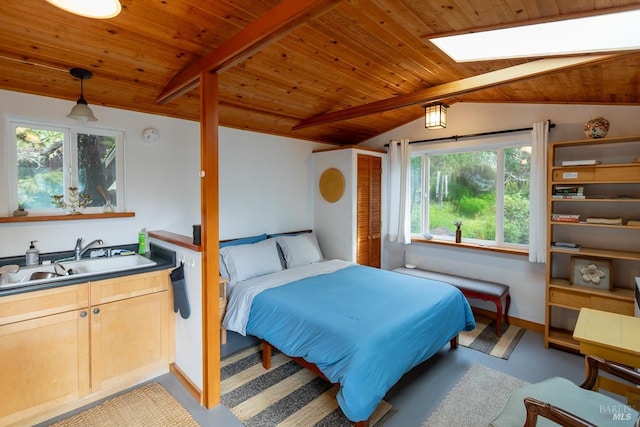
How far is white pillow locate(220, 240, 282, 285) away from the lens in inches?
123

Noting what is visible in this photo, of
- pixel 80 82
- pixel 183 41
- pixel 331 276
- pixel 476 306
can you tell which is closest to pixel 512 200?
pixel 476 306

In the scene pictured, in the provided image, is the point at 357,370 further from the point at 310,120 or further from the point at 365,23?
the point at 310,120

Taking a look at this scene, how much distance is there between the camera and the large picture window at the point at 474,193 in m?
3.62

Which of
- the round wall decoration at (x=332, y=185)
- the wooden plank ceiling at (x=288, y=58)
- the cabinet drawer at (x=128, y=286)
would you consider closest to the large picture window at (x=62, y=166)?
the wooden plank ceiling at (x=288, y=58)

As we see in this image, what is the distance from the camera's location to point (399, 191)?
4.36 meters

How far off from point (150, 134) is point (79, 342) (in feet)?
5.90

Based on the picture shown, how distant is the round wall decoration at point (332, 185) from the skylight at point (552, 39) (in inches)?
80.9

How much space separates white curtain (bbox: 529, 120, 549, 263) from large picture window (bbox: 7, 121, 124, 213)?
4030 mm

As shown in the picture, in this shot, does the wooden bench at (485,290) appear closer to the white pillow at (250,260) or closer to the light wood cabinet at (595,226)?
the light wood cabinet at (595,226)

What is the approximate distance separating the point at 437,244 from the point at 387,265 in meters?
0.87

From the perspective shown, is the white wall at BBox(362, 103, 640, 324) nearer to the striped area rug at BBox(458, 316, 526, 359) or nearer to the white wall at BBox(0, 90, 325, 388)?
the striped area rug at BBox(458, 316, 526, 359)

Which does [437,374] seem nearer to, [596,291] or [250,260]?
[596,291]

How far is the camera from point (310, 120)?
12.4 feet

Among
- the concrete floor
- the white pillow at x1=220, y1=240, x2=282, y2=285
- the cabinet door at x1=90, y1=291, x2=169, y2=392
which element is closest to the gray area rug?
the concrete floor
